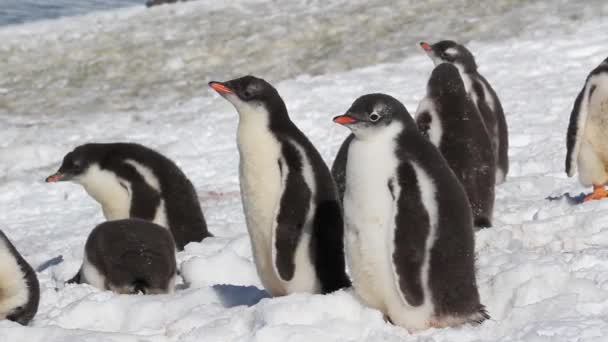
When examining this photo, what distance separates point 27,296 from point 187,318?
860mm

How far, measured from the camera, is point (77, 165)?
6652 millimetres

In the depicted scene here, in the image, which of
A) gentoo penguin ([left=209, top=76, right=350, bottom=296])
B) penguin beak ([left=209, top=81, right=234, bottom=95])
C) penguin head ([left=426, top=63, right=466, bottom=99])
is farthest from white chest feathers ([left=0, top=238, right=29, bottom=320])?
penguin head ([left=426, top=63, right=466, bottom=99])

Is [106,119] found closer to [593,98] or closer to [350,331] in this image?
[593,98]

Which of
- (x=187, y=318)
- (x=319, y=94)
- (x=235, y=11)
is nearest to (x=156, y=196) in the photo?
(x=187, y=318)

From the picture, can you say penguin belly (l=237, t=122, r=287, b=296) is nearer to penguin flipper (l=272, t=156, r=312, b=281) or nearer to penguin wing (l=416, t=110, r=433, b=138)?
penguin flipper (l=272, t=156, r=312, b=281)

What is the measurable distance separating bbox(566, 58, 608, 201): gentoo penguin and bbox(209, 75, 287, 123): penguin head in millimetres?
2392

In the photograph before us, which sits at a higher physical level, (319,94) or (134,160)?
(134,160)

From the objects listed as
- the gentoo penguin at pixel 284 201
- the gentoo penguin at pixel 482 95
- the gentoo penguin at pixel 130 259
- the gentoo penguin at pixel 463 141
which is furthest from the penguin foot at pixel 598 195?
the gentoo penguin at pixel 130 259

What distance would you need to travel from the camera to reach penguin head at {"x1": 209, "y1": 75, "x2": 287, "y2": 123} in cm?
437

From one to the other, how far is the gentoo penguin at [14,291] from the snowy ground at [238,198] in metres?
0.08

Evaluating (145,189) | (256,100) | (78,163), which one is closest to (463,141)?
(256,100)

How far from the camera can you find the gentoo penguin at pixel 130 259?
17.0 feet

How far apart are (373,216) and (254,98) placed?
969 millimetres

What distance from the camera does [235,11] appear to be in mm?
16609
